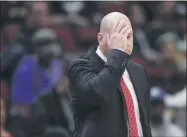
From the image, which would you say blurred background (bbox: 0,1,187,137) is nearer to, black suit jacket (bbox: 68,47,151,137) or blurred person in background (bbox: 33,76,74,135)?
blurred person in background (bbox: 33,76,74,135)

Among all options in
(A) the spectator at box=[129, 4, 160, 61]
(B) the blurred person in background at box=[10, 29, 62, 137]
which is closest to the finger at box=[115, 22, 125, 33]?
(B) the blurred person in background at box=[10, 29, 62, 137]

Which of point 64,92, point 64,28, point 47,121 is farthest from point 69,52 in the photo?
point 47,121

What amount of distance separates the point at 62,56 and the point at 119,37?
414cm

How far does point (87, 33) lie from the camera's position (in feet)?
31.1

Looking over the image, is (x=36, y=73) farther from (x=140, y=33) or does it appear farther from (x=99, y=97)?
(x=99, y=97)

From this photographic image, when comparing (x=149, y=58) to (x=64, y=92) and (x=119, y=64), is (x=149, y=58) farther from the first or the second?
(x=119, y=64)

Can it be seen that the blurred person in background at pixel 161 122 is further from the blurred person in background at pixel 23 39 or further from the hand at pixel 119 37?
the hand at pixel 119 37

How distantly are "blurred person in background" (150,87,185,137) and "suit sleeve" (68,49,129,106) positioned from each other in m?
2.83

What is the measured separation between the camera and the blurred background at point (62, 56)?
6594 millimetres

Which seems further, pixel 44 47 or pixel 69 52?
pixel 69 52

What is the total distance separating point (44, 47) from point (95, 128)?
3.90 metres

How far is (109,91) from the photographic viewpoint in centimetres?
395

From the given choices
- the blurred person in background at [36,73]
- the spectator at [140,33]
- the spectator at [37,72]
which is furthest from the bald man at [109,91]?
the spectator at [140,33]

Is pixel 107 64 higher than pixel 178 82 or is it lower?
higher
